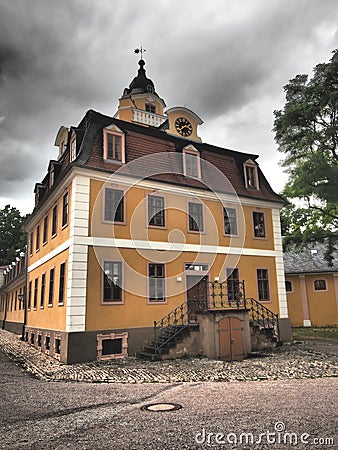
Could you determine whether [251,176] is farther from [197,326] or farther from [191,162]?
[197,326]

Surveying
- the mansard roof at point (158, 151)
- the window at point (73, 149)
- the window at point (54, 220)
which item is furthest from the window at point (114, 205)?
the window at point (54, 220)

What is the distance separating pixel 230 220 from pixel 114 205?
19.9ft

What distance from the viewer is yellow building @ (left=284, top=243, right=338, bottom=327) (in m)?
28.2

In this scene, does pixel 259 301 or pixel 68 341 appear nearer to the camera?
pixel 68 341

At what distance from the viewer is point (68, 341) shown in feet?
42.8

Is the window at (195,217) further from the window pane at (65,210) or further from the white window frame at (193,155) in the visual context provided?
the window pane at (65,210)

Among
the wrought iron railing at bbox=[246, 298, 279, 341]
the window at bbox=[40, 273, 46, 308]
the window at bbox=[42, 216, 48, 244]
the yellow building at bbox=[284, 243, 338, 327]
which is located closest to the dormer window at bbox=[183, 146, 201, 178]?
the wrought iron railing at bbox=[246, 298, 279, 341]

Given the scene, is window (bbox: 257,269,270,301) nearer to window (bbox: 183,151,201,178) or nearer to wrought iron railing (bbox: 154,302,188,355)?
wrought iron railing (bbox: 154,302,188,355)

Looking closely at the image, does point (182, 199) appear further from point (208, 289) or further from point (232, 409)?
point (232, 409)

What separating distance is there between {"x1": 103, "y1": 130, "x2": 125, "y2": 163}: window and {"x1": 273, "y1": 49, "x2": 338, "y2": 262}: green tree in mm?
9143

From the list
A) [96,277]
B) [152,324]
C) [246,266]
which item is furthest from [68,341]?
[246,266]

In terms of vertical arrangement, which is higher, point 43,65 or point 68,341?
point 43,65

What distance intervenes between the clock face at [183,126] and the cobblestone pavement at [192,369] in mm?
10878

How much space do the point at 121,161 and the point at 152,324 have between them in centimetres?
668
